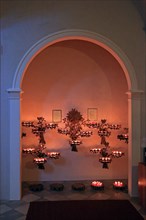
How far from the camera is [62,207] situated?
6652mm

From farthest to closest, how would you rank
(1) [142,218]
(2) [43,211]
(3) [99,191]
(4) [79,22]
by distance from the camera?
(3) [99,191] < (4) [79,22] < (2) [43,211] < (1) [142,218]

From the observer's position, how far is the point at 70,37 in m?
7.13

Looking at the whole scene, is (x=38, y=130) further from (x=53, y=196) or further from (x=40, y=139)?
(x=53, y=196)

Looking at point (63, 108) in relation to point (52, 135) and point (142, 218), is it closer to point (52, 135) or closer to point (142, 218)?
point (52, 135)

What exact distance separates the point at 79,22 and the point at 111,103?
2526 mm

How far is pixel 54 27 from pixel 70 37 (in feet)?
1.32

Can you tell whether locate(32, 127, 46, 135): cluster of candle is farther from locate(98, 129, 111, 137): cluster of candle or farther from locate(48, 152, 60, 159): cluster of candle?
locate(98, 129, 111, 137): cluster of candle

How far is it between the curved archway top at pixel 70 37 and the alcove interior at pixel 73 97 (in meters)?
1.40

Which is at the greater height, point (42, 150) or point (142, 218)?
point (42, 150)

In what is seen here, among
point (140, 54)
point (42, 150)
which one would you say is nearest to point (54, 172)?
point (42, 150)

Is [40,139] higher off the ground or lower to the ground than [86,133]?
lower

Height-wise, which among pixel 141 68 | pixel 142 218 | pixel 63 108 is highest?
pixel 141 68

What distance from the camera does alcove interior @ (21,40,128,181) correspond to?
337 inches

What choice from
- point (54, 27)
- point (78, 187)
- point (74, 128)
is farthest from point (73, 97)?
point (78, 187)
